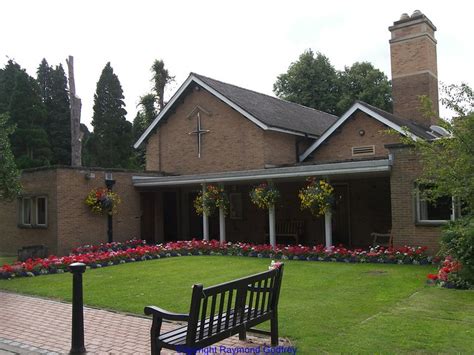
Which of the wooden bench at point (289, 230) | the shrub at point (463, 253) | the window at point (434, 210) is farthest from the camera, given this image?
the wooden bench at point (289, 230)

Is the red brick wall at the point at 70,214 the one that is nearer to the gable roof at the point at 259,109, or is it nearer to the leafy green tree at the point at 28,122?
the gable roof at the point at 259,109

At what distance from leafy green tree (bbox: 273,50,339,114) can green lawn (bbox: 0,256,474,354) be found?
30.6 metres

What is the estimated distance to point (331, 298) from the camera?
8.04 meters

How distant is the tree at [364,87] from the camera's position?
40.4 meters

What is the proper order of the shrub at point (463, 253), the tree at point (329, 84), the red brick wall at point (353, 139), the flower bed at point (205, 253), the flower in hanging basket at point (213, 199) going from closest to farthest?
the shrub at point (463, 253) → the flower bed at point (205, 253) → the flower in hanging basket at point (213, 199) → the red brick wall at point (353, 139) → the tree at point (329, 84)

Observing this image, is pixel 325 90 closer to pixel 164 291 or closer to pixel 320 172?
pixel 320 172

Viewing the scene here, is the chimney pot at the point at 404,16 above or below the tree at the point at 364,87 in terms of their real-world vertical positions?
below

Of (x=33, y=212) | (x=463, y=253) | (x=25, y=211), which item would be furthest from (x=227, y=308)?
(x=25, y=211)

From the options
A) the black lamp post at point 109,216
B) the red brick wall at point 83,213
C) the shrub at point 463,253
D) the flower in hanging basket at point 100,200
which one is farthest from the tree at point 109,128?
the shrub at point 463,253

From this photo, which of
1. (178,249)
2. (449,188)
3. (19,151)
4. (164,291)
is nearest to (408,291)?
(449,188)

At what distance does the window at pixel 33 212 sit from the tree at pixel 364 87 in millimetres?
28400

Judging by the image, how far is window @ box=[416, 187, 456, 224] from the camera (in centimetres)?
1246

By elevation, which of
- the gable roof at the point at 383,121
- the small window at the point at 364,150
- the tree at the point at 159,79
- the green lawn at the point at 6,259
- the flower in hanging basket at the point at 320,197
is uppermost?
the tree at the point at 159,79

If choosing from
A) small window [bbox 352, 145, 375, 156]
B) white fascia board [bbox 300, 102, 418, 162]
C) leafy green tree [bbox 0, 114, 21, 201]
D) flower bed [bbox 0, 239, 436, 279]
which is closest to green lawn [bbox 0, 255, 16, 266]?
flower bed [bbox 0, 239, 436, 279]
